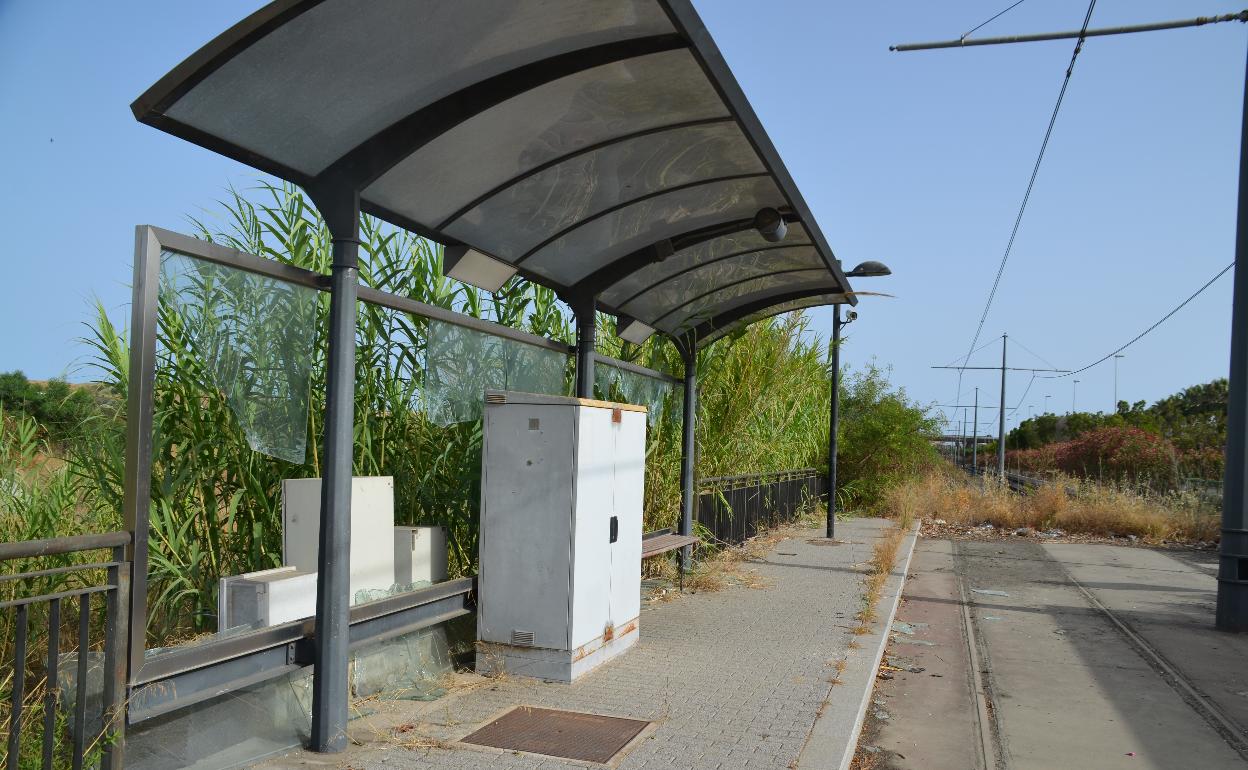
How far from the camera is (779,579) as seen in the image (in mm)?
11430

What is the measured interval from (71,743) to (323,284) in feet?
7.89

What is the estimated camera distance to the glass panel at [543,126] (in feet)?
16.8

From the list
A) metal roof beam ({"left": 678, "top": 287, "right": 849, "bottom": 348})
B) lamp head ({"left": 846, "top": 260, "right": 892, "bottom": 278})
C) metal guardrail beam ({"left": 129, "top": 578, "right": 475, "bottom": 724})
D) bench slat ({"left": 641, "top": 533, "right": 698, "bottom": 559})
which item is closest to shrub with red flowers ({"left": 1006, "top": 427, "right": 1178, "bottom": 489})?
lamp head ({"left": 846, "top": 260, "right": 892, "bottom": 278})

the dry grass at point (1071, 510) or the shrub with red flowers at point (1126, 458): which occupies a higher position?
the shrub with red flowers at point (1126, 458)

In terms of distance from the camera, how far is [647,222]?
761 centimetres

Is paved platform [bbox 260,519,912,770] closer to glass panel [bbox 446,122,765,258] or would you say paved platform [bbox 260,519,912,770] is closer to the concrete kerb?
the concrete kerb

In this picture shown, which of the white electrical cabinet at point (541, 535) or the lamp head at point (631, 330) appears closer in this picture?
the white electrical cabinet at point (541, 535)

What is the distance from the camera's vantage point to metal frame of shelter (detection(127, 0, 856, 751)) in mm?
4152

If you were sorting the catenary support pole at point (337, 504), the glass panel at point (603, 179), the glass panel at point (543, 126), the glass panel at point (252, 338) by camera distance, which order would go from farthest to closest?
Result: the glass panel at point (603, 179)
the glass panel at point (543, 126)
the catenary support pole at point (337, 504)
the glass panel at point (252, 338)

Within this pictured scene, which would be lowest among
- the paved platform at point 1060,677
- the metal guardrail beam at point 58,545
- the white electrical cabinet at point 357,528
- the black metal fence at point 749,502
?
the paved platform at point 1060,677

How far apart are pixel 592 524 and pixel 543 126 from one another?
2.60m

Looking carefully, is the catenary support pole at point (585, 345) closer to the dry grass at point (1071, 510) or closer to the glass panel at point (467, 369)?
the glass panel at point (467, 369)

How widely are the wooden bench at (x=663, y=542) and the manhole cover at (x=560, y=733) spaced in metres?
3.12

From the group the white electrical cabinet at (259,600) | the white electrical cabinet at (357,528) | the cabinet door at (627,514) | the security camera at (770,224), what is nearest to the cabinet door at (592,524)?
the cabinet door at (627,514)
